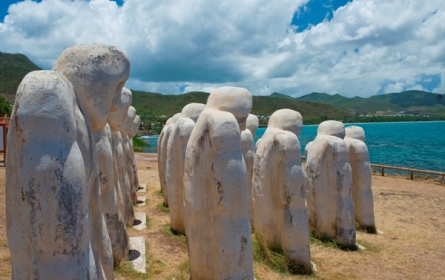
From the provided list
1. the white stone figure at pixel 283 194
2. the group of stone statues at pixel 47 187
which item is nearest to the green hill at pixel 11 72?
the white stone figure at pixel 283 194

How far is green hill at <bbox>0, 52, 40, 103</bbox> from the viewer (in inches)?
1901

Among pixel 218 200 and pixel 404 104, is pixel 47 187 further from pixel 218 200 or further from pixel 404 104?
pixel 404 104

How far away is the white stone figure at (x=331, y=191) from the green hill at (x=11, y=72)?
1797 inches

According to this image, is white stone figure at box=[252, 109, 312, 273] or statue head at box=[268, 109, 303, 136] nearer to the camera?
white stone figure at box=[252, 109, 312, 273]

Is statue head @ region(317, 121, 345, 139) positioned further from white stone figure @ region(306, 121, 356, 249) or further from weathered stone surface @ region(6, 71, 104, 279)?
weathered stone surface @ region(6, 71, 104, 279)

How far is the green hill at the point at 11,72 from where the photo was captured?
4829 centimetres

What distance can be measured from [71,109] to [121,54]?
2.96ft

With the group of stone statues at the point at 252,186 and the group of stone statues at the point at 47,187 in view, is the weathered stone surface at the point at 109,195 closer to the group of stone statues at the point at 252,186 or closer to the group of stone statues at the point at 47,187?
the group of stone statues at the point at 252,186

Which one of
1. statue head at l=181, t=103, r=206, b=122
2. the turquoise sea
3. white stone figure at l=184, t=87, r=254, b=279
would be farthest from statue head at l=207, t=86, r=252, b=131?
the turquoise sea

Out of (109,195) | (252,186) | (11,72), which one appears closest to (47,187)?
(109,195)

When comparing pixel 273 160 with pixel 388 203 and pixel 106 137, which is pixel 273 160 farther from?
pixel 388 203

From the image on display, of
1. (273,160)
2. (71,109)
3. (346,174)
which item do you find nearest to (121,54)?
(71,109)

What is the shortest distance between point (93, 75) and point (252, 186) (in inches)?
167

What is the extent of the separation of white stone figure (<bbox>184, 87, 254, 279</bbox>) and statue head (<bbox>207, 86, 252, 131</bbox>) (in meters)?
0.22
